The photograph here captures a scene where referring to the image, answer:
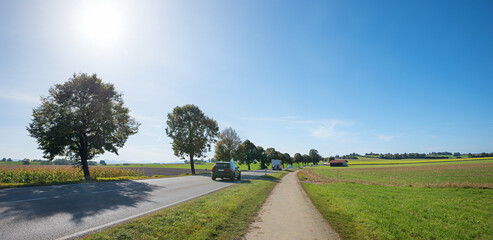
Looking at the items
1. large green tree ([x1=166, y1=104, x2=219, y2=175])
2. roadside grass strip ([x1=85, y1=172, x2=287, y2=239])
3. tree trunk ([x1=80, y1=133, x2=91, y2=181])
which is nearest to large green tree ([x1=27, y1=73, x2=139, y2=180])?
tree trunk ([x1=80, y1=133, x2=91, y2=181])

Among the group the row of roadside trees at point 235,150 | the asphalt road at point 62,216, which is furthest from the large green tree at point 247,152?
the asphalt road at point 62,216

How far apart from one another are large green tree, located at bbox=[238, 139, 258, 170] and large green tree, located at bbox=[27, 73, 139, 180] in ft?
138

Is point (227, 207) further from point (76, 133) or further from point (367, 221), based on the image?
point (76, 133)

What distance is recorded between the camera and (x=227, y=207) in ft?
27.5

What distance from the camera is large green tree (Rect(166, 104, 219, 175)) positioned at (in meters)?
35.2

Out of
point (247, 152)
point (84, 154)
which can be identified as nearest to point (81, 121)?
point (84, 154)

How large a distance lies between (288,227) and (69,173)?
24111 mm

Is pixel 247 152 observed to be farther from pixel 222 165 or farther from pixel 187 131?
pixel 222 165

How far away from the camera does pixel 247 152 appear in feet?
226

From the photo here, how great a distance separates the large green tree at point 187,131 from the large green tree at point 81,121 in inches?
441

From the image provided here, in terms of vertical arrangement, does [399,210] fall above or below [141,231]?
below

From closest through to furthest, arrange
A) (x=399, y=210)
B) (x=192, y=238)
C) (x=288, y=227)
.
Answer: (x=192, y=238)
(x=288, y=227)
(x=399, y=210)

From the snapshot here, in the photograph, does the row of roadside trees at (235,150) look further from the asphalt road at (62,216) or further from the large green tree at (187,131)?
the asphalt road at (62,216)

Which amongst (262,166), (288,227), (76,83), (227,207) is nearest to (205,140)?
(76,83)
